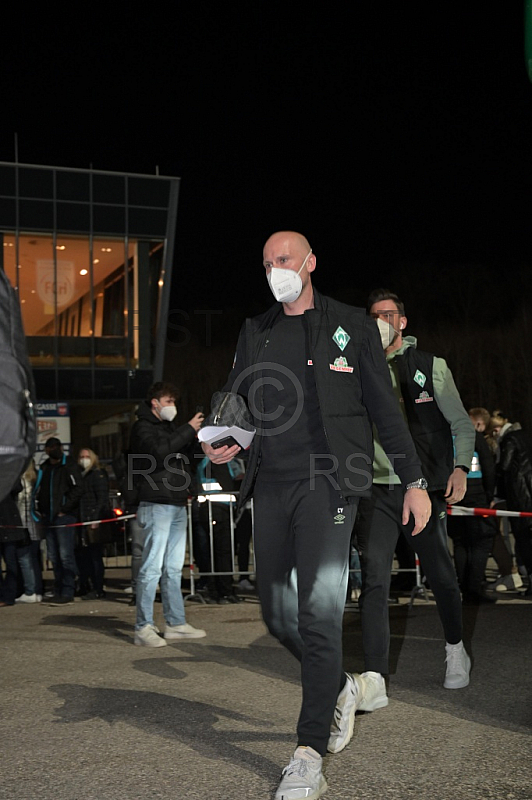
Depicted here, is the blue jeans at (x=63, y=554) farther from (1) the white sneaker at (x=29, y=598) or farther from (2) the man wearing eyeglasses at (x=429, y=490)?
(2) the man wearing eyeglasses at (x=429, y=490)

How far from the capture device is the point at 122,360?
3359 centimetres

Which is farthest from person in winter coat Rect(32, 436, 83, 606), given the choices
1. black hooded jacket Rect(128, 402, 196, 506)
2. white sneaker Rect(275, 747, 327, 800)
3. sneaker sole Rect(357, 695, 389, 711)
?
white sneaker Rect(275, 747, 327, 800)

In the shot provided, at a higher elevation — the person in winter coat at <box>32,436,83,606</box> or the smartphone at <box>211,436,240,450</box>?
the smartphone at <box>211,436,240,450</box>

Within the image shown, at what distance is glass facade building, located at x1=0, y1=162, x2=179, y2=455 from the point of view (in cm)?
3288

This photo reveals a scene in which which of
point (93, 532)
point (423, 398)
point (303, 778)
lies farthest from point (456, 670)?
point (93, 532)

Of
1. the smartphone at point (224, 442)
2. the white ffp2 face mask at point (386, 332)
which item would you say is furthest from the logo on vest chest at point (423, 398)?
the smartphone at point (224, 442)

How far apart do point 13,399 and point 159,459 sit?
6.43m

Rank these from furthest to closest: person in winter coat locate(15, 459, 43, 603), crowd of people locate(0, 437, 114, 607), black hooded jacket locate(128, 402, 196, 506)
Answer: person in winter coat locate(15, 459, 43, 603) < crowd of people locate(0, 437, 114, 607) < black hooded jacket locate(128, 402, 196, 506)

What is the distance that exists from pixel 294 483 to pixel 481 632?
411 centimetres

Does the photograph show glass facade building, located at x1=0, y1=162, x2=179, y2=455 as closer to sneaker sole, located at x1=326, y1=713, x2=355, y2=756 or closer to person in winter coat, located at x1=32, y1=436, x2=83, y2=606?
person in winter coat, located at x1=32, y1=436, x2=83, y2=606

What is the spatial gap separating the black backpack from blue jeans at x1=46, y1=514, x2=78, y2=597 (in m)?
9.50

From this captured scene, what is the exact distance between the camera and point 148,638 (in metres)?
7.73

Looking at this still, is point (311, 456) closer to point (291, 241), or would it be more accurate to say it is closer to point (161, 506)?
point (291, 241)

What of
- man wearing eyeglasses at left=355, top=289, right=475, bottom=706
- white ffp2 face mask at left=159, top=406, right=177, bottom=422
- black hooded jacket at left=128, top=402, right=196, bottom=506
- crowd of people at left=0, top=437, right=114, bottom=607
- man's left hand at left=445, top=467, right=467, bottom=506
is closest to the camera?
man wearing eyeglasses at left=355, top=289, right=475, bottom=706
